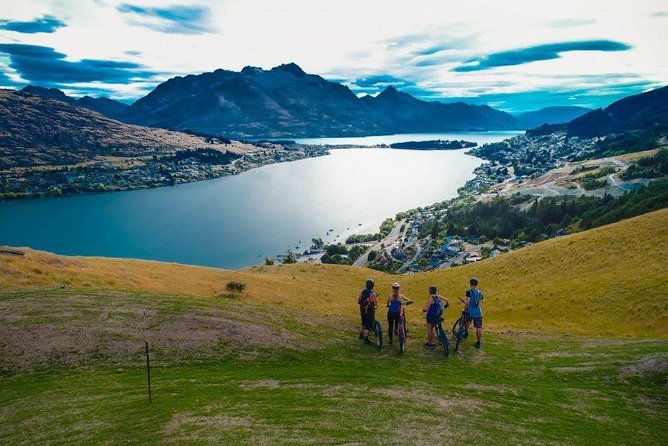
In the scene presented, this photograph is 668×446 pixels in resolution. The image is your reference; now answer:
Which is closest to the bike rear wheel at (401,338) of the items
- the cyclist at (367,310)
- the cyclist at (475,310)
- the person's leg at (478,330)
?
the cyclist at (367,310)

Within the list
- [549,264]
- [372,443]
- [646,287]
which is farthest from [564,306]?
[372,443]

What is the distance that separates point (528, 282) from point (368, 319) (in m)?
34.2

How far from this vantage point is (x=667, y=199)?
112 m

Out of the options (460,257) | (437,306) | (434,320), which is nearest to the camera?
A: (437,306)

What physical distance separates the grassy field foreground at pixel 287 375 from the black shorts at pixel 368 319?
118cm

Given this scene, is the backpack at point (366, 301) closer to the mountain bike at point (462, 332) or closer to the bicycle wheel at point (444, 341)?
the bicycle wheel at point (444, 341)

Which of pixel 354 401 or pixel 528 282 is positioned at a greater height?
pixel 354 401

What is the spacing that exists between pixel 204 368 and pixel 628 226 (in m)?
53.8

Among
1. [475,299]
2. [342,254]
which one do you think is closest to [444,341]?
[475,299]

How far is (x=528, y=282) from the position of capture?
Answer: 53.7m

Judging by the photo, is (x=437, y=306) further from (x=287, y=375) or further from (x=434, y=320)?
(x=287, y=375)

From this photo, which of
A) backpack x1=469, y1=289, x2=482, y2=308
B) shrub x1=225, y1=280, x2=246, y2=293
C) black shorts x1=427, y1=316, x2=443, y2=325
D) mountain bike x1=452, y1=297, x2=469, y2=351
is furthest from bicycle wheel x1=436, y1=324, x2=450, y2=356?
shrub x1=225, y1=280, x2=246, y2=293

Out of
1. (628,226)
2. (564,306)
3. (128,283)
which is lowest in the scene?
(564,306)

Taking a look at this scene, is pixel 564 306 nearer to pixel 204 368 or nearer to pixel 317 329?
pixel 317 329
